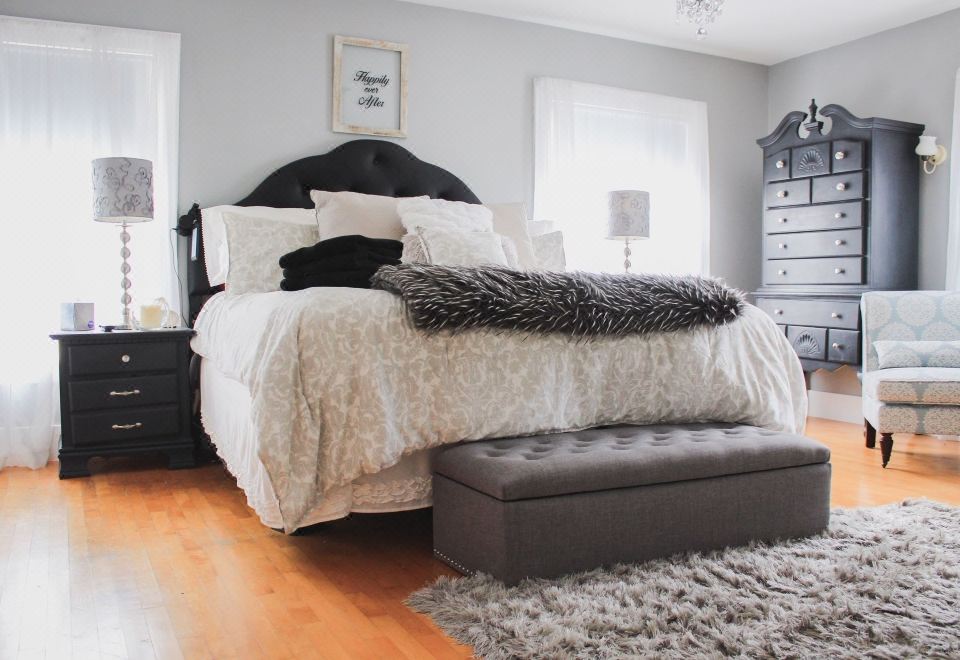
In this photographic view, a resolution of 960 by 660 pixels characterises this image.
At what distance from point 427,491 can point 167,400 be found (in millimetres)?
1711

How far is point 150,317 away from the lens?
3682mm

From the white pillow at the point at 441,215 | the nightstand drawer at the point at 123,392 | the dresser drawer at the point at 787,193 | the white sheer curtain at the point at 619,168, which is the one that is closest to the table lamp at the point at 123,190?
the nightstand drawer at the point at 123,392

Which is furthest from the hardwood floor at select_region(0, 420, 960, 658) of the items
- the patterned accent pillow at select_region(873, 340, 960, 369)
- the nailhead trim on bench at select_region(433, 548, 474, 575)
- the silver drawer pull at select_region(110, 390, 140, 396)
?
the patterned accent pillow at select_region(873, 340, 960, 369)

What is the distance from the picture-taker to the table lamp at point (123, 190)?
3.52 metres

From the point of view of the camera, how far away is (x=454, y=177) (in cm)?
461

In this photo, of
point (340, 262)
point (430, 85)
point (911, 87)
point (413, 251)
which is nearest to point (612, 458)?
point (340, 262)

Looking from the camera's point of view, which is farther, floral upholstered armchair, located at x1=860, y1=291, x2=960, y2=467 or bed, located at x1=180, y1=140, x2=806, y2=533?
floral upholstered armchair, located at x1=860, y1=291, x2=960, y2=467

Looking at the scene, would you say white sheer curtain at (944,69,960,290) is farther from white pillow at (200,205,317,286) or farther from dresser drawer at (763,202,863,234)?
white pillow at (200,205,317,286)

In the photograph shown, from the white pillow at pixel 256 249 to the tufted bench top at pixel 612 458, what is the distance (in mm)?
1521

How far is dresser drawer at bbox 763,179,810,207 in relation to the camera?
482 cm

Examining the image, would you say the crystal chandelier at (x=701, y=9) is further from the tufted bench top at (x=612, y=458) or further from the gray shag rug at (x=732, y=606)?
the gray shag rug at (x=732, y=606)

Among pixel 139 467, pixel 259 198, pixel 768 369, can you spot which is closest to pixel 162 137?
pixel 259 198

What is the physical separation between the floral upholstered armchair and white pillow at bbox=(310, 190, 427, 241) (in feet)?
7.43

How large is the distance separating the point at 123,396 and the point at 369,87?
2.05 metres
